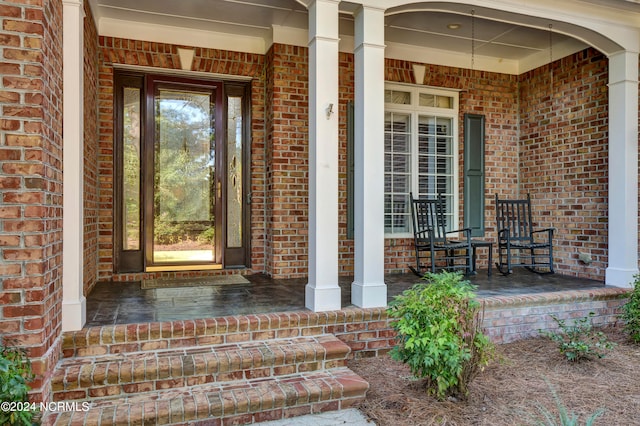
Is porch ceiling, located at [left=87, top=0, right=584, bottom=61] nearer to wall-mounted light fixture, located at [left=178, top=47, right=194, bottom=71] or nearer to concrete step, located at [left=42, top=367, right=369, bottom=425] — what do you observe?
wall-mounted light fixture, located at [left=178, top=47, right=194, bottom=71]

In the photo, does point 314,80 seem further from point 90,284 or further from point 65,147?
point 90,284

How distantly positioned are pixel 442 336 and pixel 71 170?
2408 mm

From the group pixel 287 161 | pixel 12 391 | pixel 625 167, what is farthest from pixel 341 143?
pixel 12 391

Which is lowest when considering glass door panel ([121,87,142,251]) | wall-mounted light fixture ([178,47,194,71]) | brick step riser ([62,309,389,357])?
brick step riser ([62,309,389,357])

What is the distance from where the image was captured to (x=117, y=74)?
15.6 ft

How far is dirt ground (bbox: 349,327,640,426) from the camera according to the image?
247cm

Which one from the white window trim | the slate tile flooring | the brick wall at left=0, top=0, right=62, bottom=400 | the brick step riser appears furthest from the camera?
the white window trim

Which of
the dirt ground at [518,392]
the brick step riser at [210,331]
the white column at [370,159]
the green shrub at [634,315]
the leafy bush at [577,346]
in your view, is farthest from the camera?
the green shrub at [634,315]

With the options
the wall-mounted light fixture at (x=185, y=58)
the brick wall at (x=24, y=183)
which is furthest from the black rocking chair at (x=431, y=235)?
the brick wall at (x=24, y=183)

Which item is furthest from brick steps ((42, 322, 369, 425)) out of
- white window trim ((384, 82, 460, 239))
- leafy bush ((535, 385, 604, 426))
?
white window trim ((384, 82, 460, 239))

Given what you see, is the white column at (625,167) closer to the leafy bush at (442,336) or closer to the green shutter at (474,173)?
the green shutter at (474,173)

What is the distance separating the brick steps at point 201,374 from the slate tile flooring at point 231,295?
0.23 m

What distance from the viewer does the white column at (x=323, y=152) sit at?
336 cm

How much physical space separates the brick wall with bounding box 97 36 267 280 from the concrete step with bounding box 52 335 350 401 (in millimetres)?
2185
